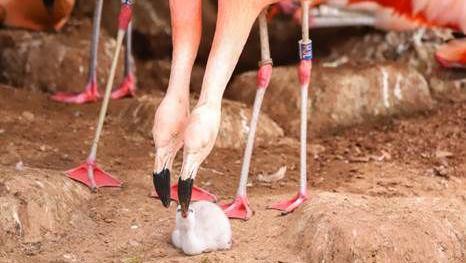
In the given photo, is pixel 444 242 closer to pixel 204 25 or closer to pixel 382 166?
pixel 382 166

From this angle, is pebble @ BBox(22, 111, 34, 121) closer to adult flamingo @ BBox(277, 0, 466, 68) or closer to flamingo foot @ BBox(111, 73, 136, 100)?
flamingo foot @ BBox(111, 73, 136, 100)

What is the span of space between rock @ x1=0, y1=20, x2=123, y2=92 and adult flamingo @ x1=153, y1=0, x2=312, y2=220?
99.1 inches

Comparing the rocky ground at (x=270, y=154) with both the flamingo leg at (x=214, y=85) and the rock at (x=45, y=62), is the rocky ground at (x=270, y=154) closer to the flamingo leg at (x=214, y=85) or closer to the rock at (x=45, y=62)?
the rock at (x=45, y=62)

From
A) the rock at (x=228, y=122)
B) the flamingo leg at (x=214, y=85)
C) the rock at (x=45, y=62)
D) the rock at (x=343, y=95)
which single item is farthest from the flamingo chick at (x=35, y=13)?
the flamingo leg at (x=214, y=85)

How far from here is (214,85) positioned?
13.2 feet

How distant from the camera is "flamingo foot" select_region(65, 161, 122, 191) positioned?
4.78m

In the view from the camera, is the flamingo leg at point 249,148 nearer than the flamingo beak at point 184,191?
No

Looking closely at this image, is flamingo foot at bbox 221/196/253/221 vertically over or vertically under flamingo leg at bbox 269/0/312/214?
under

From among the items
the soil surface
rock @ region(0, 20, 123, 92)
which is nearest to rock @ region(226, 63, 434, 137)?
the soil surface

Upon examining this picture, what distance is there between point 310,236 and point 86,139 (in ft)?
6.35

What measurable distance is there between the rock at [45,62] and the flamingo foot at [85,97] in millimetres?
342

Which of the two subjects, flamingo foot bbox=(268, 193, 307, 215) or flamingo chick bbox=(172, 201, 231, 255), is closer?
flamingo chick bbox=(172, 201, 231, 255)

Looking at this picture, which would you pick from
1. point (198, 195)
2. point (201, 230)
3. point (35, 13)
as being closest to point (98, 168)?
point (198, 195)

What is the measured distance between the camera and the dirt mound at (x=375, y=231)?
400 cm
